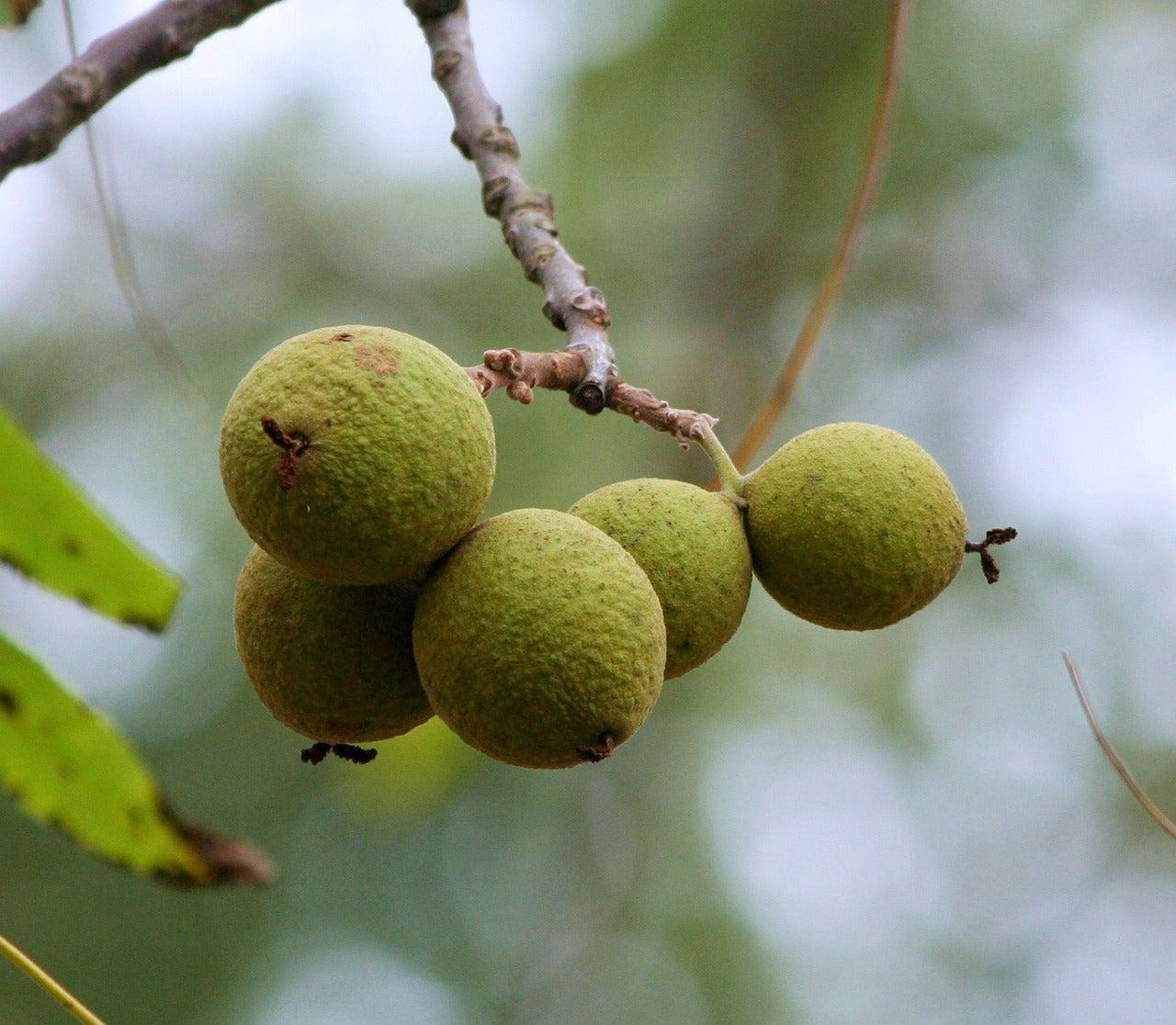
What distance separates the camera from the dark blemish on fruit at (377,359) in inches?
58.4

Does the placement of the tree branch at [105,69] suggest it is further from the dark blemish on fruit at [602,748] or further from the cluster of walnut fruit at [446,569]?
the dark blemish on fruit at [602,748]

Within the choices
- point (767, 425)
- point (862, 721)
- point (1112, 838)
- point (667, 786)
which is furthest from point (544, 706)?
point (1112, 838)

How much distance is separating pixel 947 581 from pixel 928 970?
5414mm

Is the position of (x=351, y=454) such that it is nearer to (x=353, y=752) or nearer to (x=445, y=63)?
(x=353, y=752)

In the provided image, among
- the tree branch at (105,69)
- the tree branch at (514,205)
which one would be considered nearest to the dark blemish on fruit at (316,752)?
the tree branch at (514,205)

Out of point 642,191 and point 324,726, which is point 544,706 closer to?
point 324,726

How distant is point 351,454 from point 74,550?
1.32 feet

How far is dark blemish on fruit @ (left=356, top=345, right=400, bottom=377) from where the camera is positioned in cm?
148

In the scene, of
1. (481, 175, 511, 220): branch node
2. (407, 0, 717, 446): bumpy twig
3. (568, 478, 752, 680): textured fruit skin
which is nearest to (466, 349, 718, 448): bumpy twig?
(407, 0, 717, 446): bumpy twig

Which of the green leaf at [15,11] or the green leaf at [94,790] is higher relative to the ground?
the green leaf at [15,11]

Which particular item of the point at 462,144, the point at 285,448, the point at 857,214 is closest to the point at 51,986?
the point at 285,448

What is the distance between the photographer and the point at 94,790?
5.16 ft

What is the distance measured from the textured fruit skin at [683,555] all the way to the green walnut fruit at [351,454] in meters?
0.31

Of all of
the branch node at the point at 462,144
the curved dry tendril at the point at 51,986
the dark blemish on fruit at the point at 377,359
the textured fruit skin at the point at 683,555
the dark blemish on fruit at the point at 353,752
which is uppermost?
the branch node at the point at 462,144
